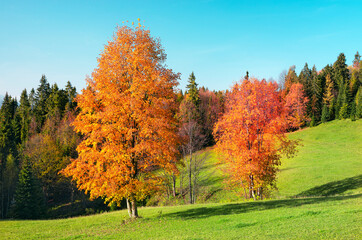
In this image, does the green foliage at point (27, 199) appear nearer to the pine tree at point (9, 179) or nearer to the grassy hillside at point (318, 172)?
the pine tree at point (9, 179)

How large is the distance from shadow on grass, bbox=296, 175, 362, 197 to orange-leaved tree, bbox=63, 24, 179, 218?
23.4 meters

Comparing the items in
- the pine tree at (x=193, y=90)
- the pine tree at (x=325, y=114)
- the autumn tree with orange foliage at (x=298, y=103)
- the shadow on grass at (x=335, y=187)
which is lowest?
the shadow on grass at (x=335, y=187)

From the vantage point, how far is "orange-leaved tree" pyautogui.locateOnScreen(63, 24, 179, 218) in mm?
15148

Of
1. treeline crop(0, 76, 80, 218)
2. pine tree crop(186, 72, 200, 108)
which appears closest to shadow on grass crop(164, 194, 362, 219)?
treeline crop(0, 76, 80, 218)

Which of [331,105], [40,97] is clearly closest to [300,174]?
[331,105]

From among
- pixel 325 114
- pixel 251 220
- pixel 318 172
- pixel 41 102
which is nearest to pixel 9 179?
pixel 41 102

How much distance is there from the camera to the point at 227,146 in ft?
79.1

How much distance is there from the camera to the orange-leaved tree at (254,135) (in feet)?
74.5

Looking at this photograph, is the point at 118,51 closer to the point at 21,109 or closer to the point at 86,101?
the point at 86,101

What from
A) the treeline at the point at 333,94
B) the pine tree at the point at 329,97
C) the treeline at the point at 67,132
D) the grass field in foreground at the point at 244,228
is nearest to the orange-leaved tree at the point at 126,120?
the grass field in foreground at the point at 244,228

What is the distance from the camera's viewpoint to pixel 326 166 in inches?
1583

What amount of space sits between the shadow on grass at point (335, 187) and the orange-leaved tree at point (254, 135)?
11.0 m

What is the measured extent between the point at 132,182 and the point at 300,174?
32.0 m

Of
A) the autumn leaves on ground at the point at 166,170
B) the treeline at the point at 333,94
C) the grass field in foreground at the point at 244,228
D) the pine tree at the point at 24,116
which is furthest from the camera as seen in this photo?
the pine tree at the point at 24,116
